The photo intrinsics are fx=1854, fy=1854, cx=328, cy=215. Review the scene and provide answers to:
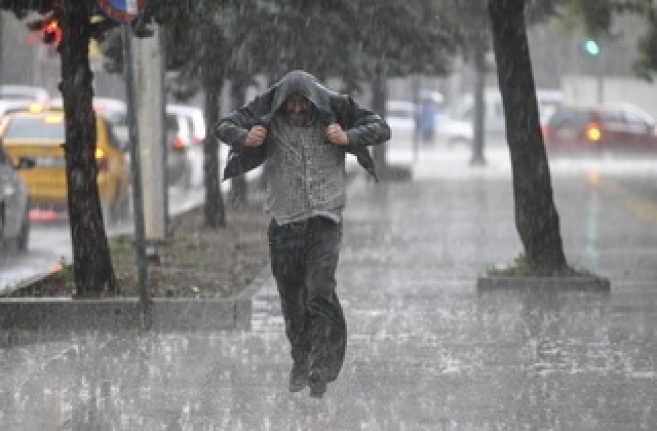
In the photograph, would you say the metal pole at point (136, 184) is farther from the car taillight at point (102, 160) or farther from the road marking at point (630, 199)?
the car taillight at point (102, 160)

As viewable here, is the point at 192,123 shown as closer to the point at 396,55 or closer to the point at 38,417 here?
the point at 396,55

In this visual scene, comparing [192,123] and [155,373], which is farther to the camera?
[192,123]

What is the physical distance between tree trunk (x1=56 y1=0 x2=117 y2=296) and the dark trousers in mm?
4154

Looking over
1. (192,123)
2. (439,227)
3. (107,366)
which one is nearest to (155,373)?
(107,366)

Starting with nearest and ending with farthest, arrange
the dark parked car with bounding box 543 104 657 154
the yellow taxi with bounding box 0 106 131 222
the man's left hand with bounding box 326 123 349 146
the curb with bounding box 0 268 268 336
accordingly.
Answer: the man's left hand with bounding box 326 123 349 146
the curb with bounding box 0 268 268 336
the yellow taxi with bounding box 0 106 131 222
the dark parked car with bounding box 543 104 657 154

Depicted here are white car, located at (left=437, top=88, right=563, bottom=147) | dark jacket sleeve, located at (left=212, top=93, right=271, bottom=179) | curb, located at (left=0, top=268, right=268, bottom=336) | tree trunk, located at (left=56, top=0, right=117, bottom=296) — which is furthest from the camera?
white car, located at (left=437, top=88, right=563, bottom=147)

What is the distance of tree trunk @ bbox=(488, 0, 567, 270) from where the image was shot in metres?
15.7

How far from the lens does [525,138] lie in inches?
622

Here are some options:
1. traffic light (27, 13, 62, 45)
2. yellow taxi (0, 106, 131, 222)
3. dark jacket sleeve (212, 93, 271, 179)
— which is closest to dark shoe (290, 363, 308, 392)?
dark jacket sleeve (212, 93, 271, 179)

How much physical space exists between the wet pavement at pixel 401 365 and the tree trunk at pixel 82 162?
3.39ft

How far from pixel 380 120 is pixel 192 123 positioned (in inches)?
1220

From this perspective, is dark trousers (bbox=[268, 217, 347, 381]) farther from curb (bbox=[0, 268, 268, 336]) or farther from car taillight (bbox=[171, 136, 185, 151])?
car taillight (bbox=[171, 136, 185, 151])

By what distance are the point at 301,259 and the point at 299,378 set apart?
0.65m

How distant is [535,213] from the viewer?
15.8 meters
